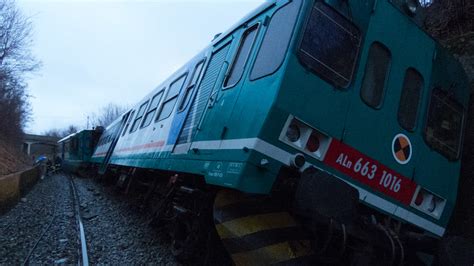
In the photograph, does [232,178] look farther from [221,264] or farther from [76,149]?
[76,149]

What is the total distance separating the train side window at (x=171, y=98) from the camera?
22.8 feet

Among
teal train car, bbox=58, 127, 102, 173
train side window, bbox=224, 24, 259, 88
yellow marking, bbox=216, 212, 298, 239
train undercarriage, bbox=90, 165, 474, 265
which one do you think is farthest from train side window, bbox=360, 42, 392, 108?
teal train car, bbox=58, 127, 102, 173

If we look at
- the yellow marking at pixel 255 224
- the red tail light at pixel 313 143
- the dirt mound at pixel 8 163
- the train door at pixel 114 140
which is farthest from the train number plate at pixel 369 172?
the dirt mound at pixel 8 163

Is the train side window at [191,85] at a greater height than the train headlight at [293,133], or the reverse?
the train side window at [191,85]

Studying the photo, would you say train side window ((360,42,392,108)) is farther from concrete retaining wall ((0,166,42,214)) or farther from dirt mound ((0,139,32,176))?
dirt mound ((0,139,32,176))

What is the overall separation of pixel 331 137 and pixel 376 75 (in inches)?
34.9

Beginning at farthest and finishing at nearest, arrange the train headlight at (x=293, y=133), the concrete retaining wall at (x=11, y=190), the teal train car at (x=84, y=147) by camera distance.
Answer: the teal train car at (x=84, y=147)
the concrete retaining wall at (x=11, y=190)
the train headlight at (x=293, y=133)

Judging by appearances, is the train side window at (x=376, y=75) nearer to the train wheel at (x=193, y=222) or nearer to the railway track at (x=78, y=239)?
the train wheel at (x=193, y=222)

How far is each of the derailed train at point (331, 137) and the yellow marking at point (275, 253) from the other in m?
0.01

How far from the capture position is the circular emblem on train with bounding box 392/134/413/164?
406 centimetres

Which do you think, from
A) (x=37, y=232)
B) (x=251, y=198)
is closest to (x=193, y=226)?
(x=251, y=198)

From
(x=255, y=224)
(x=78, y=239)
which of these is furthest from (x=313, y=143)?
(x=78, y=239)

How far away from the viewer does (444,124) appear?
464cm

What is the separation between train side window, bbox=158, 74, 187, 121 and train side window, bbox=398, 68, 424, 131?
142 inches
